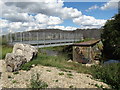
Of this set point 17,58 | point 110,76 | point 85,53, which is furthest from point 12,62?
point 85,53

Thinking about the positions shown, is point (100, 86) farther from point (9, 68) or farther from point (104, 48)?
point (104, 48)

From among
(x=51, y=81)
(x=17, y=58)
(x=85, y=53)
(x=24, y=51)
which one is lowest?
(x=51, y=81)

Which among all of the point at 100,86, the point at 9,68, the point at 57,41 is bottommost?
the point at 100,86

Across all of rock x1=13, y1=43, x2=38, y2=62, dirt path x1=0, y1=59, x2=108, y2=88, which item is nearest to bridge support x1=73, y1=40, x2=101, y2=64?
rock x1=13, y1=43, x2=38, y2=62

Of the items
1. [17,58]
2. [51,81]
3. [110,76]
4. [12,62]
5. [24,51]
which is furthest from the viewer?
[24,51]

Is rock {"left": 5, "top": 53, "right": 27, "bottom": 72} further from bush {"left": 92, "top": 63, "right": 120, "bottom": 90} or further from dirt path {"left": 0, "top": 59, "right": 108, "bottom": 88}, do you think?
bush {"left": 92, "top": 63, "right": 120, "bottom": 90}

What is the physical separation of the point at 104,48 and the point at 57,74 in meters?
10.3

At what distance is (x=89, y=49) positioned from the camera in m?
13.1

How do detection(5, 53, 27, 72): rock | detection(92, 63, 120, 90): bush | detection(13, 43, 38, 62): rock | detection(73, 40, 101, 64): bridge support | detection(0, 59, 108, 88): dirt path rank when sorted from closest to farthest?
detection(0, 59, 108, 88): dirt path, detection(92, 63, 120, 90): bush, detection(5, 53, 27, 72): rock, detection(13, 43, 38, 62): rock, detection(73, 40, 101, 64): bridge support

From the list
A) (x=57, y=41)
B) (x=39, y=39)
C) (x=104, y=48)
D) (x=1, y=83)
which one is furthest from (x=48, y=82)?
(x=57, y=41)

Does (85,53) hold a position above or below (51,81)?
above

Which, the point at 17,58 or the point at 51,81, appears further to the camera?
the point at 17,58

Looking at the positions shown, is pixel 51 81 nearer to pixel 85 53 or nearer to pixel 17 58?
pixel 17 58

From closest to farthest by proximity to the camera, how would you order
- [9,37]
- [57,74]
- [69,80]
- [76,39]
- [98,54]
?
1. [69,80]
2. [57,74]
3. [9,37]
4. [98,54]
5. [76,39]
